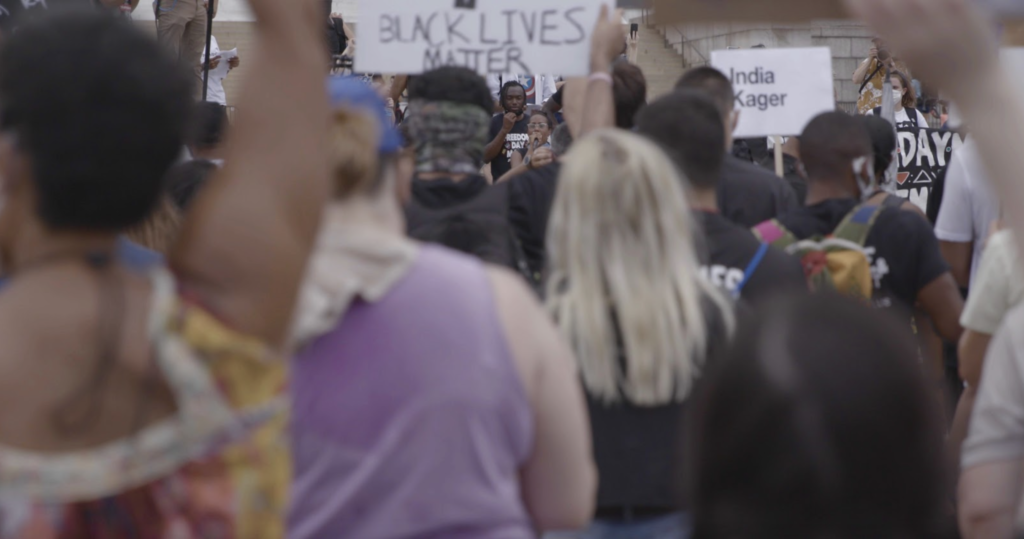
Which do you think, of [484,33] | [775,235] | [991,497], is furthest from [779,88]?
[991,497]

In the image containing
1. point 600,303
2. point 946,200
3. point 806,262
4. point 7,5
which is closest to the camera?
point 600,303

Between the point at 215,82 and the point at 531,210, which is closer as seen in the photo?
the point at 531,210

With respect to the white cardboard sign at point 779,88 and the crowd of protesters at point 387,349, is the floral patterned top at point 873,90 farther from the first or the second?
Answer: the crowd of protesters at point 387,349

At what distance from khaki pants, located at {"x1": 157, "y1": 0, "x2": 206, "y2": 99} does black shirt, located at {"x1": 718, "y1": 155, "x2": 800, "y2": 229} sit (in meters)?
7.48

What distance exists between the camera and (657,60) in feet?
78.7

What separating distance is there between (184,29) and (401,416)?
11283 millimetres

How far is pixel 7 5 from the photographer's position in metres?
6.95

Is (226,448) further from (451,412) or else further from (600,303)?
(600,303)

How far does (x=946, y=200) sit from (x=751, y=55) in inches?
90.4

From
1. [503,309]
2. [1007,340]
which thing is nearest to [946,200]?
[1007,340]

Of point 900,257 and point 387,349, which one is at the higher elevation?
point 387,349

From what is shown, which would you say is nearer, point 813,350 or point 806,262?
point 813,350

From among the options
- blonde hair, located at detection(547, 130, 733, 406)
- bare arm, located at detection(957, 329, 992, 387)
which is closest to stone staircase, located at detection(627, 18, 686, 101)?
bare arm, located at detection(957, 329, 992, 387)

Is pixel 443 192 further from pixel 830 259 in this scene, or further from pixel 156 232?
pixel 830 259
